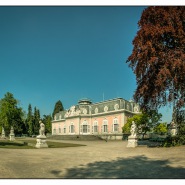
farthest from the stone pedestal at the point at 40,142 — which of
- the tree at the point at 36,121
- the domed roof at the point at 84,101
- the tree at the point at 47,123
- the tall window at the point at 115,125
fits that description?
the tree at the point at 47,123

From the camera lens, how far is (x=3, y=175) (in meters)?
7.22

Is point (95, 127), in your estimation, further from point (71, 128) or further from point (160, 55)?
point (160, 55)

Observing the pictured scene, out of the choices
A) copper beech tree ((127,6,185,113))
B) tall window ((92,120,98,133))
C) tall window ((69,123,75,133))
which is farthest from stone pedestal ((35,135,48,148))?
tall window ((69,123,75,133))

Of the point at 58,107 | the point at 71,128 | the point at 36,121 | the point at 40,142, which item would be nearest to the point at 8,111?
the point at 71,128

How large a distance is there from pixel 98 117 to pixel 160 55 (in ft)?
142

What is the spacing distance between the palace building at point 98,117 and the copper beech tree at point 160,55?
34.0m

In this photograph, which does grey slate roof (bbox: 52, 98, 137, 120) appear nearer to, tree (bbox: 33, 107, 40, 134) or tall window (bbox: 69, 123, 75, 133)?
tall window (bbox: 69, 123, 75, 133)

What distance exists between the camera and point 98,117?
58.0m

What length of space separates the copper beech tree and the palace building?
3400cm

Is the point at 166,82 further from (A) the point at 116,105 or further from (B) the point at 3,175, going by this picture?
(A) the point at 116,105

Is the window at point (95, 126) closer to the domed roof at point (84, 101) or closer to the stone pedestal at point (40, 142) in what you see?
the domed roof at point (84, 101)

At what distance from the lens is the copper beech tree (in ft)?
50.2

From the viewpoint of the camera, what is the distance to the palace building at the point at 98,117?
52031 millimetres
